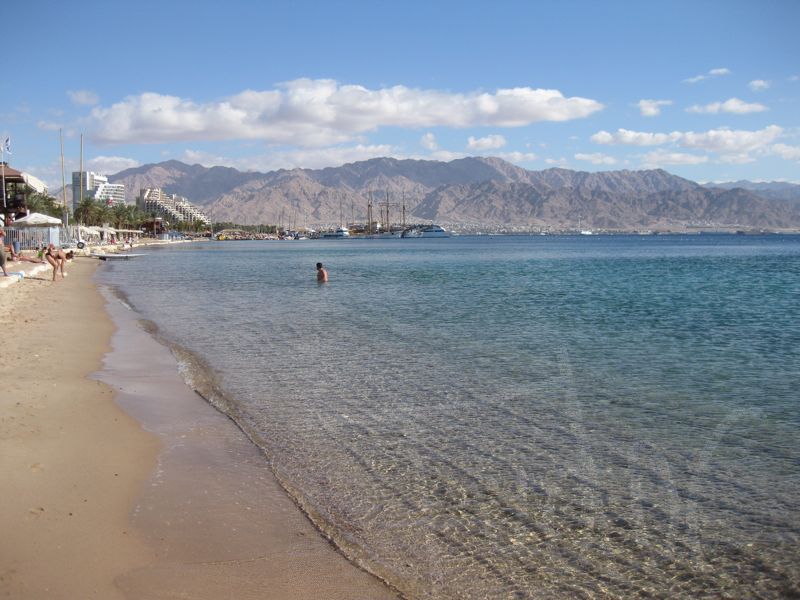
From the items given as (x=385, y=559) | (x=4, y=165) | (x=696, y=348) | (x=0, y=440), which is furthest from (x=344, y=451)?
(x=4, y=165)

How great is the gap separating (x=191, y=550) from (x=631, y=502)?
4197mm

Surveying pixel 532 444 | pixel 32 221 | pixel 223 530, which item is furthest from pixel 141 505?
pixel 32 221

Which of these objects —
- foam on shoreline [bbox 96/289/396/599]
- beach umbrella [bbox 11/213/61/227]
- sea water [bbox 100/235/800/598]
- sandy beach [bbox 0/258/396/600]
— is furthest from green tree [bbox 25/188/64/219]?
foam on shoreline [bbox 96/289/396/599]

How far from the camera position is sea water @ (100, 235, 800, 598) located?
19.7 feet

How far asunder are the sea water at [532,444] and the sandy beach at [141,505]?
46 cm

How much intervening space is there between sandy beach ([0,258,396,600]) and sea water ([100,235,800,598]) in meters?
0.46

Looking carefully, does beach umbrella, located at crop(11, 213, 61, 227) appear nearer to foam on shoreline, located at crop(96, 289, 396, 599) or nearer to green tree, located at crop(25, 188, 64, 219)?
green tree, located at crop(25, 188, 64, 219)

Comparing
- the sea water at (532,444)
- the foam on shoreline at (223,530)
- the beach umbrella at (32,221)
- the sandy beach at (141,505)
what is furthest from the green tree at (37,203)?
the foam on shoreline at (223,530)

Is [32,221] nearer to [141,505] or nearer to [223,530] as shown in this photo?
[141,505]

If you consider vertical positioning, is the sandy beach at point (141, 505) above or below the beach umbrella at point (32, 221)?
below

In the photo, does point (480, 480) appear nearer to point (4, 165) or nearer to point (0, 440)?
point (0, 440)

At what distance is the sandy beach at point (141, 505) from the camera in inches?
210

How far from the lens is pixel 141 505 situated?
266 inches

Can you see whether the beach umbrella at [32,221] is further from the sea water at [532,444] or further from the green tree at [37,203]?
the sea water at [532,444]
